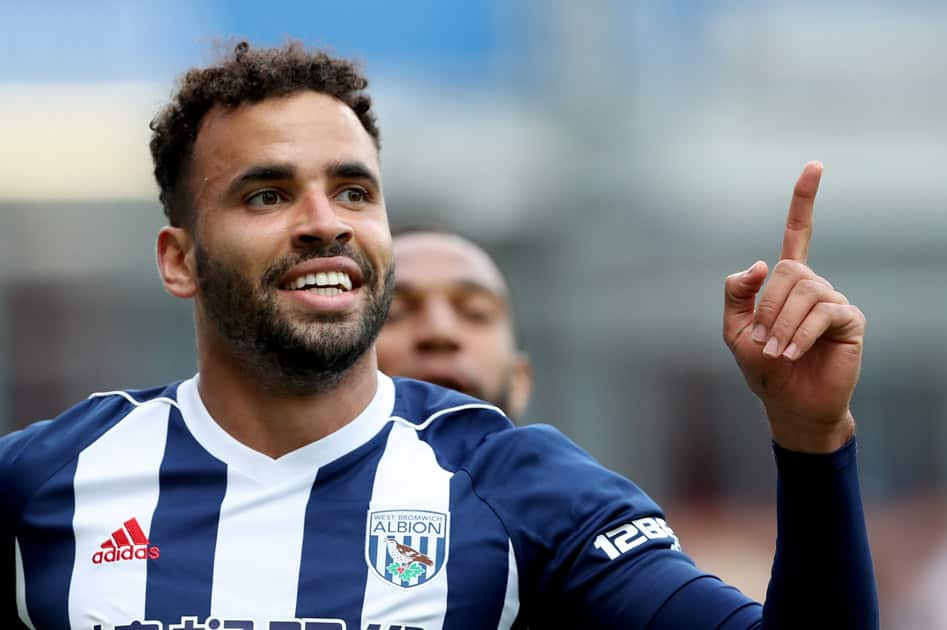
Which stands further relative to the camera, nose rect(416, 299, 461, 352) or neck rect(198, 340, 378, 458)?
nose rect(416, 299, 461, 352)

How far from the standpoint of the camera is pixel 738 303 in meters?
2.42

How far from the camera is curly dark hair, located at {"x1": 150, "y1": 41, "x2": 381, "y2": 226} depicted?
2986 millimetres

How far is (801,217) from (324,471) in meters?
1.01

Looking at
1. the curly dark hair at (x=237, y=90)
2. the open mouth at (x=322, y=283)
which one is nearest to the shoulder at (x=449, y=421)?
the open mouth at (x=322, y=283)

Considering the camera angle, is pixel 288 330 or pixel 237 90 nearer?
pixel 288 330

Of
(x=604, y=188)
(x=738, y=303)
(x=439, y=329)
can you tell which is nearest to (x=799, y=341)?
(x=738, y=303)

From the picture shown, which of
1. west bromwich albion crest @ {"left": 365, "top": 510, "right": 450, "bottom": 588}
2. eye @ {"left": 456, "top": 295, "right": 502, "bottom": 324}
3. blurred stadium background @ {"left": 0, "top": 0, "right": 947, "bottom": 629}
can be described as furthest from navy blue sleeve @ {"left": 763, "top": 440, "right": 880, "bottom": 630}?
blurred stadium background @ {"left": 0, "top": 0, "right": 947, "bottom": 629}

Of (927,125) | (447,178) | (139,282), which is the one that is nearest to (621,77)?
(447,178)

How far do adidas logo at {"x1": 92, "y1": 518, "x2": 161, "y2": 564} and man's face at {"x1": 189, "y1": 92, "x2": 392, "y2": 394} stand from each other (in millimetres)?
378

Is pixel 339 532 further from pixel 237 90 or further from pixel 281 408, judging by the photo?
pixel 237 90

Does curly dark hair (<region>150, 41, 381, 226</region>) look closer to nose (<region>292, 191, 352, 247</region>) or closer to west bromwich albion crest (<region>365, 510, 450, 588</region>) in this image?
nose (<region>292, 191, 352, 247</region>)

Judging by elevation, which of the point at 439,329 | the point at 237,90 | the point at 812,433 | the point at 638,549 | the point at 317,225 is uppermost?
the point at 237,90

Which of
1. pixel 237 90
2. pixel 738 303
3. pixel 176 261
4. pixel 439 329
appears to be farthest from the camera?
pixel 439 329

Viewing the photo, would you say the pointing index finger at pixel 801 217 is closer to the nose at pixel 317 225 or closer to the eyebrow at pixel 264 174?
the nose at pixel 317 225
